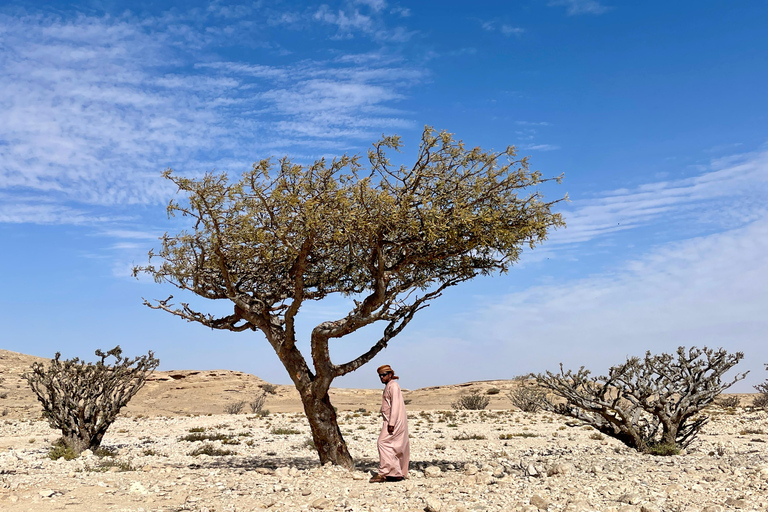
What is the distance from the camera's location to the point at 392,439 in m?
9.93

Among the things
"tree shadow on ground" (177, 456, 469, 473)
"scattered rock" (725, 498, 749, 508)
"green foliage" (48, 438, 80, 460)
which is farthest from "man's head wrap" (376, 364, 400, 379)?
"green foliage" (48, 438, 80, 460)

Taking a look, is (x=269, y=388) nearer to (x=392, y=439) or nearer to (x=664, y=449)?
(x=664, y=449)

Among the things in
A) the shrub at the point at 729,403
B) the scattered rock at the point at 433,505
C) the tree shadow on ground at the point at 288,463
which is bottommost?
the shrub at the point at 729,403

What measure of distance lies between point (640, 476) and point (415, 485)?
338cm

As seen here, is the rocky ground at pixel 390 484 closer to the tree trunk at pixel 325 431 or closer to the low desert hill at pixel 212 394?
the tree trunk at pixel 325 431

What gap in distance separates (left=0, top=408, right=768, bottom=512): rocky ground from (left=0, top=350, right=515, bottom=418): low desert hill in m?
23.5

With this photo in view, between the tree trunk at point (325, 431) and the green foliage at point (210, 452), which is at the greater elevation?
the tree trunk at point (325, 431)

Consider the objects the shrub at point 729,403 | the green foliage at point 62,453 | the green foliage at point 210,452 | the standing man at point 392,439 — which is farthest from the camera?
the shrub at point 729,403

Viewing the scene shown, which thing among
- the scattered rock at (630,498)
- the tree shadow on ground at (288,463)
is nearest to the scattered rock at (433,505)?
the scattered rock at (630,498)

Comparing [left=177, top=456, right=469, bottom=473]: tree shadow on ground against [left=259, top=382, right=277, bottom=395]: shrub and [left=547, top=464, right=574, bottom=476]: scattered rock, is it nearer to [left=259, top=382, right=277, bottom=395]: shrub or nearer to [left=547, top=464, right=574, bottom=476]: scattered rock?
[left=547, top=464, right=574, bottom=476]: scattered rock

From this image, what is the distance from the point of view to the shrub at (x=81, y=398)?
14.5 m

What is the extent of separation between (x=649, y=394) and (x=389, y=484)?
6.37 m

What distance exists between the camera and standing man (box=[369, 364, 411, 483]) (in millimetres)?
9773

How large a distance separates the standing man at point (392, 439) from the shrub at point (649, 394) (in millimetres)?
3798
